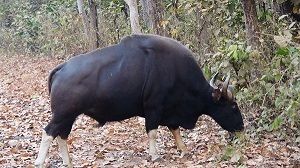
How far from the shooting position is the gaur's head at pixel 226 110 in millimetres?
7500

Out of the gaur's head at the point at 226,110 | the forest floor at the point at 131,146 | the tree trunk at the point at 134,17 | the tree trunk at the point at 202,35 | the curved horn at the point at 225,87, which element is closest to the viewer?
the forest floor at the point at 131,146

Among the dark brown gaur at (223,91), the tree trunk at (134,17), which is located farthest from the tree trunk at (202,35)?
the dark brown gaur at (223,91)

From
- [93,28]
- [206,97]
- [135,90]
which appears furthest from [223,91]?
[93,28]

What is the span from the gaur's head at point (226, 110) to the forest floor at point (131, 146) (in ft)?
0.86

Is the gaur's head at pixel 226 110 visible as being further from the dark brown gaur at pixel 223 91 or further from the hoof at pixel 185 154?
the hoof at pixel 185 154

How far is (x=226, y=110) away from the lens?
301 inches

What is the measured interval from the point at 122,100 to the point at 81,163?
1.08 m

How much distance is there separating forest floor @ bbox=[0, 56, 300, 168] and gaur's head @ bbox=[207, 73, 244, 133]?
0.26 metres

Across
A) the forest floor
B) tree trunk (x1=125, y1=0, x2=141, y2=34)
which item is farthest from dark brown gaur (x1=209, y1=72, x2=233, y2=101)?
tree trunk (x1=125, y1=0, x2=141, y2=34)

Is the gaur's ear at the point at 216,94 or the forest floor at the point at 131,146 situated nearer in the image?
the forest floor at the point at 131,146

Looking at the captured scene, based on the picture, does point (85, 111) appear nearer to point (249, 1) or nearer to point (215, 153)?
point (215, 153)

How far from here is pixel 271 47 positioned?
27.5ft

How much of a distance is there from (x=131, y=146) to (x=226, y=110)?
1618 mm

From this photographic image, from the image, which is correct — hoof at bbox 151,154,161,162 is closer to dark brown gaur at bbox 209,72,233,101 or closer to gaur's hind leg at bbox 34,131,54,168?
dark brown gaur at bbox 209,72,233,101
